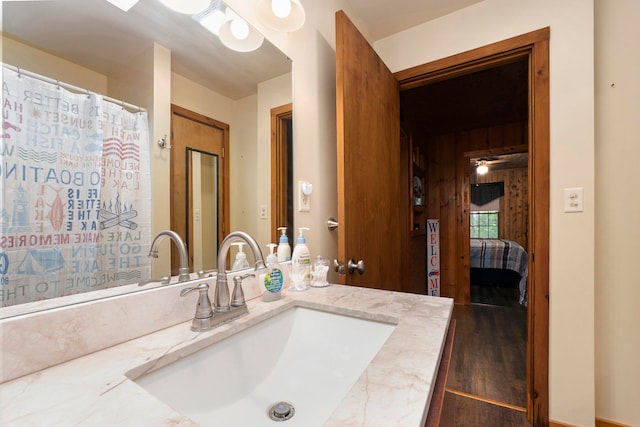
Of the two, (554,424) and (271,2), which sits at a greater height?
(271,2)

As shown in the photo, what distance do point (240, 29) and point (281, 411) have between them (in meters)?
1.19

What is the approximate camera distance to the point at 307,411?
1.98 feet

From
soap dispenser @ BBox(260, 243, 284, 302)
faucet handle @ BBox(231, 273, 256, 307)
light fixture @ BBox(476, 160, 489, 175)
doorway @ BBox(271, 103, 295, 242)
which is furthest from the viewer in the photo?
light fixture @ BBox(476, 160, 489, 175)

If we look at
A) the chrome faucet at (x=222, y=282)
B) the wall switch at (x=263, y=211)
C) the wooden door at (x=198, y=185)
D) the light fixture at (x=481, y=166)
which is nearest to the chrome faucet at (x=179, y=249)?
the wooden door at (x=198, y=185)

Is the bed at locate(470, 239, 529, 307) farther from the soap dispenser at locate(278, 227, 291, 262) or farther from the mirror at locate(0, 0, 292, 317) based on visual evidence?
the mirror at locate(0, 0, 292, 317)

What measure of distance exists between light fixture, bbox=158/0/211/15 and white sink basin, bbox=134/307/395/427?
3.06 ft

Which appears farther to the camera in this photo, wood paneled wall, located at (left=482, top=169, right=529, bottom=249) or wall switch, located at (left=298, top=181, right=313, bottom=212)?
wood paneled wall, located at (left=482, top=169, right=529, bottom=249)

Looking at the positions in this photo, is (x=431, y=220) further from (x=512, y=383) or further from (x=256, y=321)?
(x=256, y=321)

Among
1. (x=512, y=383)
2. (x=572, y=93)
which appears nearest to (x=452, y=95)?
(x=572, y=93)

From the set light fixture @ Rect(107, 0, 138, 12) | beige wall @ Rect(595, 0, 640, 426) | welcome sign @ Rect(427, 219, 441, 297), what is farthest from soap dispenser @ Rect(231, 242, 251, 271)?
welcome sign @ Rect(427, 219, 441, 297)

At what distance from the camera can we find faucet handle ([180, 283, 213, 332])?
62 cm

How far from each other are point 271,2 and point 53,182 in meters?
0.94

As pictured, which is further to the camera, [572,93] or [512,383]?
[512,383]

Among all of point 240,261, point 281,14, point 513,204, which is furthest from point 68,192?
point 513,204
